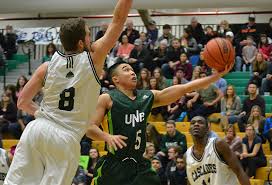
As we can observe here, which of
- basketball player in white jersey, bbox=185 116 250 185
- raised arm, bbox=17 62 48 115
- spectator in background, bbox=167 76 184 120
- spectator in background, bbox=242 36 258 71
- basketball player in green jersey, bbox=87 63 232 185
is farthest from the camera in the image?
spectator in background, bbox=242 36 258 71

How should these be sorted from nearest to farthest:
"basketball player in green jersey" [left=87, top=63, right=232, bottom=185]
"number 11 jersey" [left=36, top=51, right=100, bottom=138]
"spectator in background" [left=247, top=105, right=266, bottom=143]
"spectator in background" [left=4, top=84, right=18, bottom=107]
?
"number 11 jersey" [left=36, top=51, right=100, bottom=138] < "basketball player in green jersey" [left=87, top=63, right=232, bottom=185] < "spectator in background" [left=247, top=105, right=266, bottom=143] < "spectator in background" [left=4, top=84, right=18, bottom=107]

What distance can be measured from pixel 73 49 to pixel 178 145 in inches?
261

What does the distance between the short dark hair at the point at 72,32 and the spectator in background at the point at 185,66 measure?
9309 millimetres

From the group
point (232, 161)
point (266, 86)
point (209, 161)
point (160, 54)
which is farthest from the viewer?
point (160, 54)

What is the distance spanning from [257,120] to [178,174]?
2.01m

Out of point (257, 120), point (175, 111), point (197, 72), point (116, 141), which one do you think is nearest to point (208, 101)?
point (175, 111)

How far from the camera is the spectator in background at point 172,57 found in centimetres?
1418

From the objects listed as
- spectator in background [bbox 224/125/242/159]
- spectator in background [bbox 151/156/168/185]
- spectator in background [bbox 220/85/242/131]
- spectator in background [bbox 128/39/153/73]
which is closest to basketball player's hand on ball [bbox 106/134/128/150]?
spectator in background [bbox 151/156/168/185]

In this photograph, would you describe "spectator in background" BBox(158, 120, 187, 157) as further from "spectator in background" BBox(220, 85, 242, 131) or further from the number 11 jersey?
the number 11 jersey

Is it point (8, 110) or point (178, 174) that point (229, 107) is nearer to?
point (178, 174)

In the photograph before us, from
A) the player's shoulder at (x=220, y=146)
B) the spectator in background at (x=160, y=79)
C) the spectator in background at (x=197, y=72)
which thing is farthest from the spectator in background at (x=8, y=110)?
the player's shoulder at (x=220, y=146)

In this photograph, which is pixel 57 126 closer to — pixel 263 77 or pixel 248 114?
pixel 248 114

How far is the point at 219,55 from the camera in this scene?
534 cm

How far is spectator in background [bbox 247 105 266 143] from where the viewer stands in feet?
35.9
